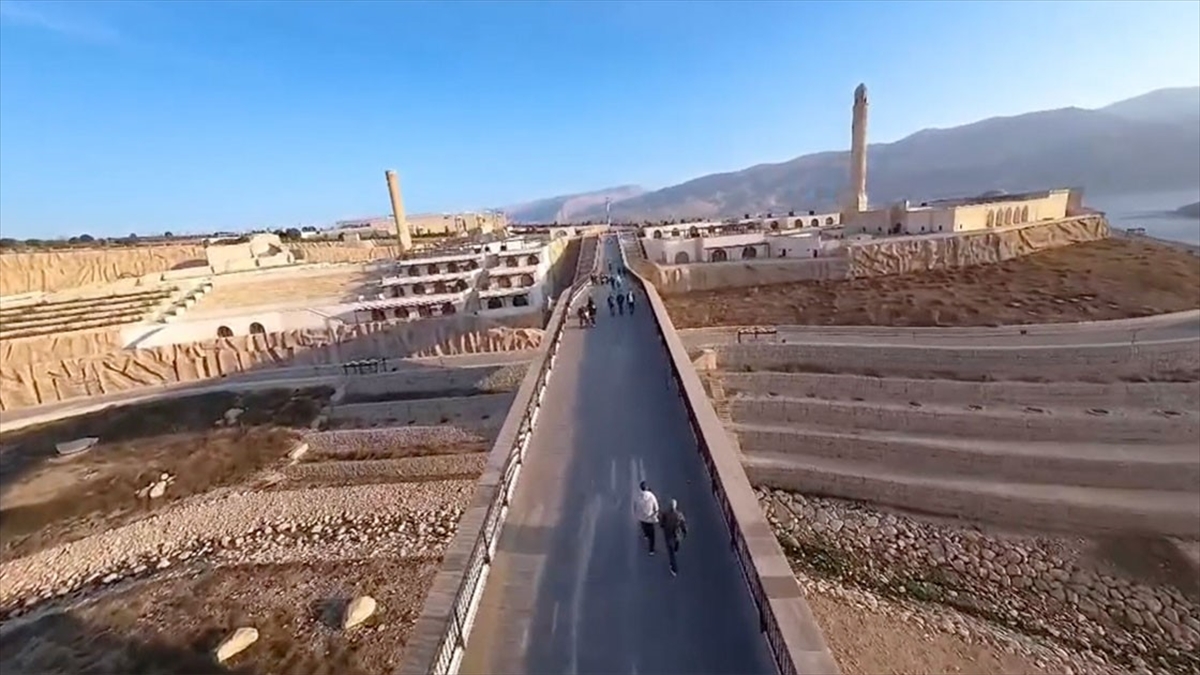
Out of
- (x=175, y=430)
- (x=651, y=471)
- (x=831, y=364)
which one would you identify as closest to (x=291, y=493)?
(x=175, y=430)

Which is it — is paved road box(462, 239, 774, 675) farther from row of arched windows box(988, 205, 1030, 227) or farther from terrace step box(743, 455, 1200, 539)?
row of arched windows box(988, 205, 1030, 227)

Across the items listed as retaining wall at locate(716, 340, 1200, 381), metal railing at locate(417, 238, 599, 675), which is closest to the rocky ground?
retaining wall at locate(716, 340, 1200, 381)

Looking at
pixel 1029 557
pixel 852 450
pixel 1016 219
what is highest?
pixel 1016 219

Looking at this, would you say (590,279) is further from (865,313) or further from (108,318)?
(108,318)

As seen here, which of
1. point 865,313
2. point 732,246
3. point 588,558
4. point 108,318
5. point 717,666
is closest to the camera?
point 717,666

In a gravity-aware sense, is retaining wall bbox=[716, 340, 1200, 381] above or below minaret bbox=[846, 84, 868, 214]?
below

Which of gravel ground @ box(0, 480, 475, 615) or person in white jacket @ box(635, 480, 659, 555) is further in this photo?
gravel ground @ box(0, 480, 475, 615)

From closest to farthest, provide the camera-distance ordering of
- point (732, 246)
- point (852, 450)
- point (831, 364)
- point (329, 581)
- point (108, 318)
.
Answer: point (329, 581) → point (852, 450) → point (831, 364) → point (108, 318) → point (732, 246)
